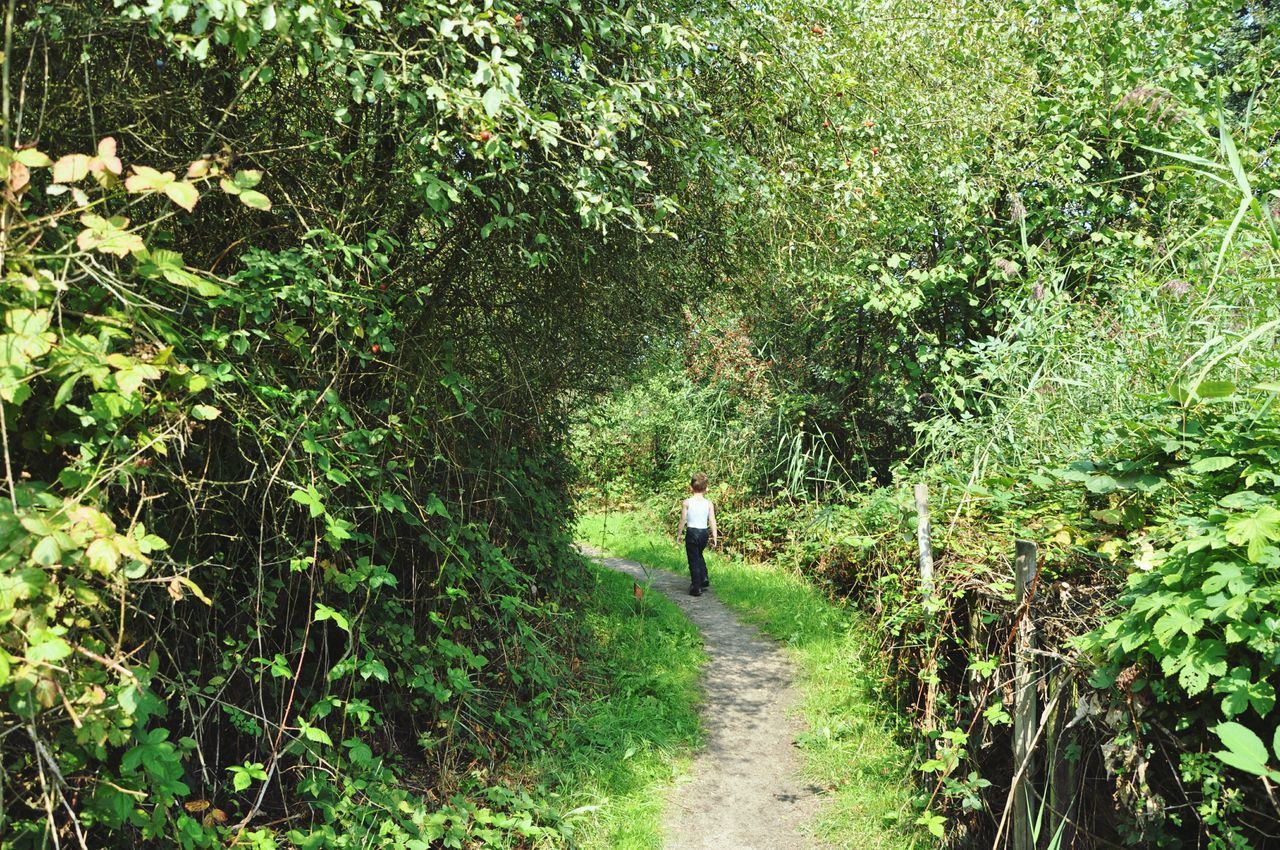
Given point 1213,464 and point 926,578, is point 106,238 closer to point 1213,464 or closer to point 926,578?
point 1213,464

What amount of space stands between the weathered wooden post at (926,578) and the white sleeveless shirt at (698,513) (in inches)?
223

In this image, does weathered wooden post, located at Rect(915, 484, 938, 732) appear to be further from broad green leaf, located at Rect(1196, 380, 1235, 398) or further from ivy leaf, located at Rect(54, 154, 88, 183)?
ivy leaf, located at Rect(54, 154, 88, 183)

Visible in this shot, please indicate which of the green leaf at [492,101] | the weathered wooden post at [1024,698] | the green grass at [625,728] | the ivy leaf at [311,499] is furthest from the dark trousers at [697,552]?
the green leaf at [492,101]

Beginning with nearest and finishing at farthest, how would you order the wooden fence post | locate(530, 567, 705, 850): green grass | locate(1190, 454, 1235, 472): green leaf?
1. locate(1190, 454, 1235, 472): green leaf
2. the wooden fence post
3. locate(530, 567, 705, 850): green grass

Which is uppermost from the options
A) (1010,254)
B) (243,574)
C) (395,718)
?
(1010,254)

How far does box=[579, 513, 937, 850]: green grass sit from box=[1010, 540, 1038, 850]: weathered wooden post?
1.08m

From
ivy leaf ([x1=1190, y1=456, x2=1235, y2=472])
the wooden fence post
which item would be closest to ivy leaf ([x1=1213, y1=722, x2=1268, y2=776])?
ivy leaf ([x1=1190, y1=456, x2=1235, y2=472])

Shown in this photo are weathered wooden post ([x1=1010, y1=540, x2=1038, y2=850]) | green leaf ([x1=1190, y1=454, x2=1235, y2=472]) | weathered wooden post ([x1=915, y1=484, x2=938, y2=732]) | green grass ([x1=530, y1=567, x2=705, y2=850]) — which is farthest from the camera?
green grass ([x1=530, y1=567, x2=705, y2=850])

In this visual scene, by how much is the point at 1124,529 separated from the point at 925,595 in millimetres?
1493

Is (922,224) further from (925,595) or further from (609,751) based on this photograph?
(609,751)

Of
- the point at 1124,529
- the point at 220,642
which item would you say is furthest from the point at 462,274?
the point at 1124,529

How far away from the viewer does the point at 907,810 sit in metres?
5.14

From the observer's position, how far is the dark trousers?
1109 centimetres

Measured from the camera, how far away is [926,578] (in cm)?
513
